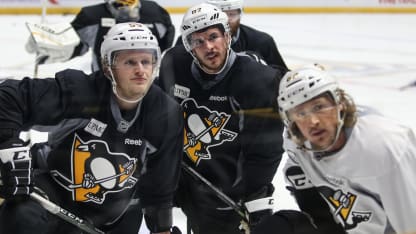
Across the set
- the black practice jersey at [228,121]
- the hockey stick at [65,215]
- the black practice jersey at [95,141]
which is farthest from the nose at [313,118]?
the hockey stick at [65,215]

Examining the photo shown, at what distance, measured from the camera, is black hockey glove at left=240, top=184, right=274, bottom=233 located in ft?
6.74

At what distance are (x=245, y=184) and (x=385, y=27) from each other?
465cm

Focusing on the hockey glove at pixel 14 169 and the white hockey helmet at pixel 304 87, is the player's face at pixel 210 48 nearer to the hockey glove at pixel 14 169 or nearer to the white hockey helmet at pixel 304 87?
the white hockey helmet at pixel 304 87

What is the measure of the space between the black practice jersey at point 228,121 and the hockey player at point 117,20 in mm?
1090

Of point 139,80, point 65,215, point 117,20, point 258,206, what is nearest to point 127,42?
point 139,80

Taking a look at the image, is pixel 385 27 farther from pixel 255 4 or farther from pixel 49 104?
pixel 49 104

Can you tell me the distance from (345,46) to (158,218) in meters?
3.90

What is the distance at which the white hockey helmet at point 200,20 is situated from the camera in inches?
86.4

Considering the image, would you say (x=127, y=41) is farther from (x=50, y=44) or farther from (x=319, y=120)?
(x=50, y=44)

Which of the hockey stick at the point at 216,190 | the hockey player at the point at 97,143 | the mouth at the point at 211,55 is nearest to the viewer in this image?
the hockey player at the point at 97,143

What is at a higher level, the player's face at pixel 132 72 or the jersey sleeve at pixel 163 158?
the player's face at pixel 132 72

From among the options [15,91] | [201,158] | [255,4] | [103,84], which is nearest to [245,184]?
[201,158]

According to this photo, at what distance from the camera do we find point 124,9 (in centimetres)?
347

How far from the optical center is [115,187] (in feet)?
6.47
